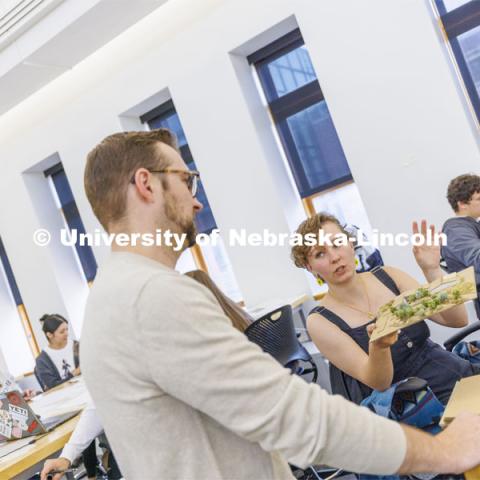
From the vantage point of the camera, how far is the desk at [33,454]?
1.88 meters

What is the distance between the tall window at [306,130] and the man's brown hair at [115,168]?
3561 mm

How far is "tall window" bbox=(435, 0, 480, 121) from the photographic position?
146 inches

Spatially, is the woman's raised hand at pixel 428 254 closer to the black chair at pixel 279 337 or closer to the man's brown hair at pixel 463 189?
the black chair at pixel 279 337

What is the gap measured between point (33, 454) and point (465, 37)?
3732 mm

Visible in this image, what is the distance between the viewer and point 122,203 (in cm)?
93

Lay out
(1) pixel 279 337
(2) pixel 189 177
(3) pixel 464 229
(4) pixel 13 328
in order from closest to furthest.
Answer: (2) pixel 189 177, (1) pixel 279 337, (3) pixel 464 229, (4) pixel 13 328

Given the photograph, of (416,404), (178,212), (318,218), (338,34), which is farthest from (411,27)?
(178,212)

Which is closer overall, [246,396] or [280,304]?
[246,396]

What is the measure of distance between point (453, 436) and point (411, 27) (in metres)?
3.37

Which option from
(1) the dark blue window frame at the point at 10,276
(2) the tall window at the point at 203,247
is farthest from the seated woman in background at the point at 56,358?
(1) the dark blue window frame at the point at 10,276

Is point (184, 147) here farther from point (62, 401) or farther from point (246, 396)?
point (246, 396)

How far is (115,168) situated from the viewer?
0.94 metres

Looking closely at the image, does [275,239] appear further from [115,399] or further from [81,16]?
[115,399]

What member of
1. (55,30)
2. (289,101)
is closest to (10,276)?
(55,30)
